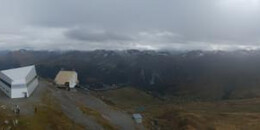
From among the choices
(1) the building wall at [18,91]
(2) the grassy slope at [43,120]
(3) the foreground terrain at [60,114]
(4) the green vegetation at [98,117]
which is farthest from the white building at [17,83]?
(4) the green vegetation at [98,117]

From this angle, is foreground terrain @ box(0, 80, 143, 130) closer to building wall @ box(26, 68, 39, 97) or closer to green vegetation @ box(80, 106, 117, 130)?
green vegetation @ box(80, 106, 117, 130)

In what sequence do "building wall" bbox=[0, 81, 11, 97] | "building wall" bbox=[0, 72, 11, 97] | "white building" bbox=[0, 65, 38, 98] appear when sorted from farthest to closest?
"building wall" bbox=[0, 72, 11, 97]
"building wall" bbox=[0, 81, 11, 97]
"white building" bbox=[0, 65, 38, 98]

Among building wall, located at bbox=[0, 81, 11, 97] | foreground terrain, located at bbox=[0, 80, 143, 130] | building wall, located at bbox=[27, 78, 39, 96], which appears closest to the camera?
foreground terrain, located at bbox=[0, 80, 143, 130]

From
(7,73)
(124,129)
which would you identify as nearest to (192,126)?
(124,129)

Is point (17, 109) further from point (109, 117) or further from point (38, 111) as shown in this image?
point (109, 117)

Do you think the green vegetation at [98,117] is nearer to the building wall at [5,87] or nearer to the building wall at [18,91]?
the building wall at [18,91]

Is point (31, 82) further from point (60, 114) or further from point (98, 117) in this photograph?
point (98, 117)

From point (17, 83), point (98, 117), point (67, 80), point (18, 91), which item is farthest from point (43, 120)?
point (67, 80)

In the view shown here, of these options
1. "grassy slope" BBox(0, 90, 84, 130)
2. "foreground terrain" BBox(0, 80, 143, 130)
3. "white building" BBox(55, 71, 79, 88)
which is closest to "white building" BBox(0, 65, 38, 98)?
"foreground terrain" BBox(0, 80, 143, 130)

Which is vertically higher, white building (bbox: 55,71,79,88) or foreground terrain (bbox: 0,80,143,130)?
white building (bbox: 55,71,79,88)
